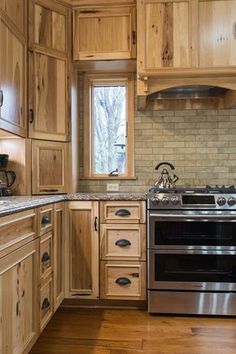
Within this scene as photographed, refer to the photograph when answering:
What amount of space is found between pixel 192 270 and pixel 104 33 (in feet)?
6.70

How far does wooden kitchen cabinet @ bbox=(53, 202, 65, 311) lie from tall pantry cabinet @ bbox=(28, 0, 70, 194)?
1.04 ft

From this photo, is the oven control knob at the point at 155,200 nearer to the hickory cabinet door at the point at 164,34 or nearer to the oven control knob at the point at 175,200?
the oven control knob at the point at 175,200

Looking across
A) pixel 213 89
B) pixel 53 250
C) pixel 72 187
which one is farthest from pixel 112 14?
pixel 53 250

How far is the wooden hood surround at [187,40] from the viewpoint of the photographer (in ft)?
8.82

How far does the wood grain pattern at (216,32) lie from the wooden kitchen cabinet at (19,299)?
6.27ft

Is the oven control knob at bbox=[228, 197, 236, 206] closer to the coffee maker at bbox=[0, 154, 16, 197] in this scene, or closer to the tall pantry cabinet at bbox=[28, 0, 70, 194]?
the tall pantry cabinet at bbox=[28, 0, 70, 194]

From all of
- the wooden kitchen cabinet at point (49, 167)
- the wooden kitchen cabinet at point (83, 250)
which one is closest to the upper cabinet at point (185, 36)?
the wooden kitchen cabinet at point (49, 167)

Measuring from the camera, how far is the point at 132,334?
2.25 m

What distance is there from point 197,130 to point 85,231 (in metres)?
1.40

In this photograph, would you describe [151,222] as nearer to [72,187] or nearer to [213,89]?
[72,187]

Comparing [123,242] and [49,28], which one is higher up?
[49,28]

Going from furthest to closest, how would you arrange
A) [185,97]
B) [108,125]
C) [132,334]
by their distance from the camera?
[108,125] < [185,97] < [132,334]

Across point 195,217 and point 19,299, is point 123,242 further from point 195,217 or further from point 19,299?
point 19,299

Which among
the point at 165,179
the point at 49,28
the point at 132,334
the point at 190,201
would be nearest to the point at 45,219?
the point at 132,334
